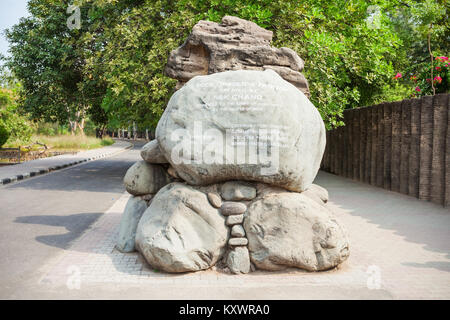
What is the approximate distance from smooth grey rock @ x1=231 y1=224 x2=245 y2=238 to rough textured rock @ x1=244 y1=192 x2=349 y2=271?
7 centimetres

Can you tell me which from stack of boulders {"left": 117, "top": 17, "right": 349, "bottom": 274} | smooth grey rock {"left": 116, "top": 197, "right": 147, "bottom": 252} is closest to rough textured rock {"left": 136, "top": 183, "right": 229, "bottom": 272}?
stack of boulders {"left": 117, "top": 17, "right": 349, "bottom": 274}

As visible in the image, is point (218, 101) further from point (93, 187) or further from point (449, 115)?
point (93, 187)

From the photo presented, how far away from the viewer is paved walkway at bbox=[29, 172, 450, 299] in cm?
450

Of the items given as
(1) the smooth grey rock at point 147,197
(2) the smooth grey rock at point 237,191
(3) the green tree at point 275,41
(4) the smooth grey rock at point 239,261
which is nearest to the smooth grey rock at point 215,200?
(2) the smooth grey rock at point 237,191

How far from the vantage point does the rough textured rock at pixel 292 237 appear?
512 cm

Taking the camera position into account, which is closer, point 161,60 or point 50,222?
point 50,222

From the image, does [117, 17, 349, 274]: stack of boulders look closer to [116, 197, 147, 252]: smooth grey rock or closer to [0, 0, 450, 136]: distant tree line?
[116, 197, 147, 252]: smooth grey rock

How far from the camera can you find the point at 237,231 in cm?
527

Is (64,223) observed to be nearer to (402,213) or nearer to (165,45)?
(165,45)

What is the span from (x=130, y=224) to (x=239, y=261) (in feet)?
6.57

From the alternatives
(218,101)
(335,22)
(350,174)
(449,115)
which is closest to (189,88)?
(218,101)

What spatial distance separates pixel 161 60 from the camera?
478 inches

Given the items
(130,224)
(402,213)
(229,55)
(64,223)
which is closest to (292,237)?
(130,224)

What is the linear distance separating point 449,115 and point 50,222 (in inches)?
365
